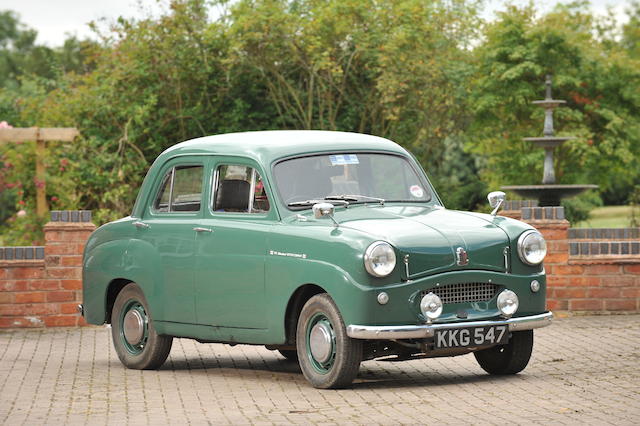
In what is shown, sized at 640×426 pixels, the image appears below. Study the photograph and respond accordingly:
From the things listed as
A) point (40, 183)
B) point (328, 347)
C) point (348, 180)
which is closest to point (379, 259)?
point (328, 347)

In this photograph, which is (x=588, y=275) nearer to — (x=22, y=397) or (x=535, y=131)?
(x=22, y=397)

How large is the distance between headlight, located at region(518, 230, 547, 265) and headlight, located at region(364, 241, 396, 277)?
3.78 ft

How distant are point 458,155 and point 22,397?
2990cm

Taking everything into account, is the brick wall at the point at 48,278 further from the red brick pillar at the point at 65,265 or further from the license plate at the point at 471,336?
the license plate at the point at 471,336

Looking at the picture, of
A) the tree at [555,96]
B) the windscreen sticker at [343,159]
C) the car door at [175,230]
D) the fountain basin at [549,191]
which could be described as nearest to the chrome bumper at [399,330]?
the windscreen sticker at [343,159]

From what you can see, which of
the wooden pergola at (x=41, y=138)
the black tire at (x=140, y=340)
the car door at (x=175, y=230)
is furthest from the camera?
the wooden pergola at (x=41, y=138)

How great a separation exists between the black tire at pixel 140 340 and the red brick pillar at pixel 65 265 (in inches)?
117

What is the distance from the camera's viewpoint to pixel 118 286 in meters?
11.5

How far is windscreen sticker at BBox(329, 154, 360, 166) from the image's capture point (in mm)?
Result: 10203

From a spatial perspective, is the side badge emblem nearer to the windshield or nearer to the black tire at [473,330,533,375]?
the black tire at [473,330,533,375]

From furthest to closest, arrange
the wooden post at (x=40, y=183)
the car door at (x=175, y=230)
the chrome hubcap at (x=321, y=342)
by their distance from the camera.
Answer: the wooden post at (x=40, y=183) < the car door at (x=175, y=230) < the chrome hubcap at (x=321, y=342)

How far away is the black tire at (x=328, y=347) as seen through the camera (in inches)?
353

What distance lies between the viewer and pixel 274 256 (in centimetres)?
959

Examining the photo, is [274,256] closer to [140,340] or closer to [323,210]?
[323,210]
